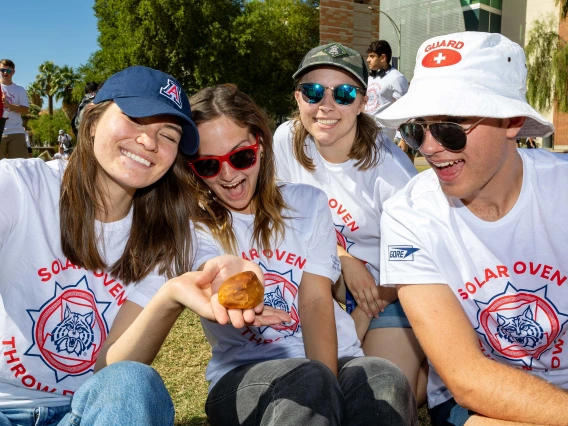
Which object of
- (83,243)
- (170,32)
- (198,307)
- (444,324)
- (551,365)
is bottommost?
(551,365)

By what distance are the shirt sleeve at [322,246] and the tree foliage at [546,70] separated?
43811 mm

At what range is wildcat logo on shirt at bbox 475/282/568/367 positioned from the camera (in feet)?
7.98

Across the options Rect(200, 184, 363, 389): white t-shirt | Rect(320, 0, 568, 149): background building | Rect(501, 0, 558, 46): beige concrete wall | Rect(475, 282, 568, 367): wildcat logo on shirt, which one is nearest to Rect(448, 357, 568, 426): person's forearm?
Rect(475, 282, 568, 367): wildcat logo on shirt

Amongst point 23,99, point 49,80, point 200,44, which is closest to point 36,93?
point 49,80

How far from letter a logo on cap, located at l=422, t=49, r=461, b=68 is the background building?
44.8ft

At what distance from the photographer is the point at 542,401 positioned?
202 cm

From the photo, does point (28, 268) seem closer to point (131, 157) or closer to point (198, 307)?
point (131, 157)

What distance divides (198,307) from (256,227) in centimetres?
96

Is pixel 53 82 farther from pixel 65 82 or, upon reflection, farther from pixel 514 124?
pixel 514 124

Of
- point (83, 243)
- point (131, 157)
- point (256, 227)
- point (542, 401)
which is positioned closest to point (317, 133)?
point (256, 227)

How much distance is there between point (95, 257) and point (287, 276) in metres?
0.95

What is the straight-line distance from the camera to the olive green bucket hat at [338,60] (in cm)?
393

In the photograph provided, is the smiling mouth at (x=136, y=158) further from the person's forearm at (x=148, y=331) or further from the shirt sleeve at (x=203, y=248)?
the person's forearm at (x=148, y=331)

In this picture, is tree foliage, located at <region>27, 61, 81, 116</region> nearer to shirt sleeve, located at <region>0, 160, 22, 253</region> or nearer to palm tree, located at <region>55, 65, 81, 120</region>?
palm tree, located at <region>55, 65, 81, 120</region>
